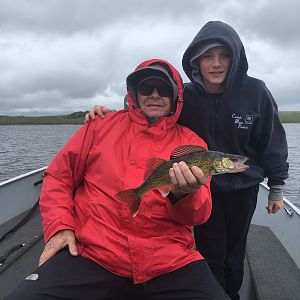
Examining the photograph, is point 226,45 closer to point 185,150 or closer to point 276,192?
point 185,150

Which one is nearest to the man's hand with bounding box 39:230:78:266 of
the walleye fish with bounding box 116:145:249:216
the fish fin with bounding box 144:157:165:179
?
the walleye fish with bounding box 116:145:249:216

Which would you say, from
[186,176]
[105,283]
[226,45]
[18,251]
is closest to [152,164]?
[186,176]

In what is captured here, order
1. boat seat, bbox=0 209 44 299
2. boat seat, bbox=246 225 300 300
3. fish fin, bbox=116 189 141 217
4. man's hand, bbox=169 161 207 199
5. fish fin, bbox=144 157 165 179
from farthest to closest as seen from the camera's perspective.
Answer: boat seat, bbox=0 209 44 299
boat seat, bbox=246 225 300 300
fish fin, bbox=144 157 165 179
fish fin, bbox=116 189 141 217
man's hand, bbox=169 161 207 199

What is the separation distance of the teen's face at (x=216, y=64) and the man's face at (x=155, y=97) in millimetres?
508

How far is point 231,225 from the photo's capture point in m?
4.31

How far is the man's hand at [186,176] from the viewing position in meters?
2.80

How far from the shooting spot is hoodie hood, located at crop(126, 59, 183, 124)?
3842 millimetres

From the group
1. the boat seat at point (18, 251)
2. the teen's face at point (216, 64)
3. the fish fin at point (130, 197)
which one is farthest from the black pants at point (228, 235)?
the boat seat at point (18, 251)

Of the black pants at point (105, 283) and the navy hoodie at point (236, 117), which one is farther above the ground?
the navy hoodie at point (236, 117)

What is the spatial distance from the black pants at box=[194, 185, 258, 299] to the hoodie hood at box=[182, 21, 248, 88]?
4.58 feet

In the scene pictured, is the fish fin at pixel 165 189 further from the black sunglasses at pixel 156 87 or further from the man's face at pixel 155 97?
the black sunglasses at pixel 156 87

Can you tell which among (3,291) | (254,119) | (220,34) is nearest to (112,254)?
(3,291)

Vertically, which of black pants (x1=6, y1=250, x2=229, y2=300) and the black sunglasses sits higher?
the black sunglasses

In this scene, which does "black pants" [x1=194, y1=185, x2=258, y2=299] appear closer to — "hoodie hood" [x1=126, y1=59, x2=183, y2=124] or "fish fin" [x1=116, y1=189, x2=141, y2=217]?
"hoodie hood" [x1=126, y1=59, x2=183, y2=124]
